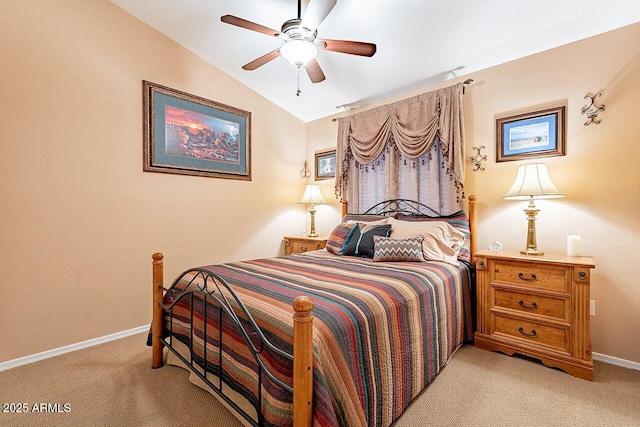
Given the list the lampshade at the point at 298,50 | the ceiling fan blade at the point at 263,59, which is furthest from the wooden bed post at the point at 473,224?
the ceiling fan blade at the point at 263,59

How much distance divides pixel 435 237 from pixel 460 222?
43 cm

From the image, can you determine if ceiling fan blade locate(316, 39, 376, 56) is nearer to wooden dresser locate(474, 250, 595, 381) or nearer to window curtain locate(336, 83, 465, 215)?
window curtain locate(336, 83, 465, 215)

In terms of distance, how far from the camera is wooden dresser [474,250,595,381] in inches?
80.0

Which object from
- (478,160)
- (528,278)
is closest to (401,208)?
(478,160)

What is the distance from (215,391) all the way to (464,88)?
332cm

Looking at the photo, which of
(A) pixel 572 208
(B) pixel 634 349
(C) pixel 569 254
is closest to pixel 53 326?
(C) pixel 569 254

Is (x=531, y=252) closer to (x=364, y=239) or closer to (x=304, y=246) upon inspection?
(x=364, y=239)

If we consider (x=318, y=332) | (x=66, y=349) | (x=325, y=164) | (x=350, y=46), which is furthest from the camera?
(x=325, y=164)

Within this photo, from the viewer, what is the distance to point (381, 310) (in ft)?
4.98

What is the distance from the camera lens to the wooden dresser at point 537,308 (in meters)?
2.03

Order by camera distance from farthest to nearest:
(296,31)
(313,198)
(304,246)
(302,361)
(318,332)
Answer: (313,198) → (304,246) → (296,31) → (318,332) → (302,361)

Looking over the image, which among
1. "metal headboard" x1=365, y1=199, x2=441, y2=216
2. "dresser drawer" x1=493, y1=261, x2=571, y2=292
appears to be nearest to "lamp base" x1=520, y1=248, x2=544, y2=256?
"dresser drawer" x1=493, y1=261, x2=571, y2=292

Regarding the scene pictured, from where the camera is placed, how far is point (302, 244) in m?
3.92

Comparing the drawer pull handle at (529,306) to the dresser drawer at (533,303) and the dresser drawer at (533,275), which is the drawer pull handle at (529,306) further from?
the dresser drawer at (533,275)
